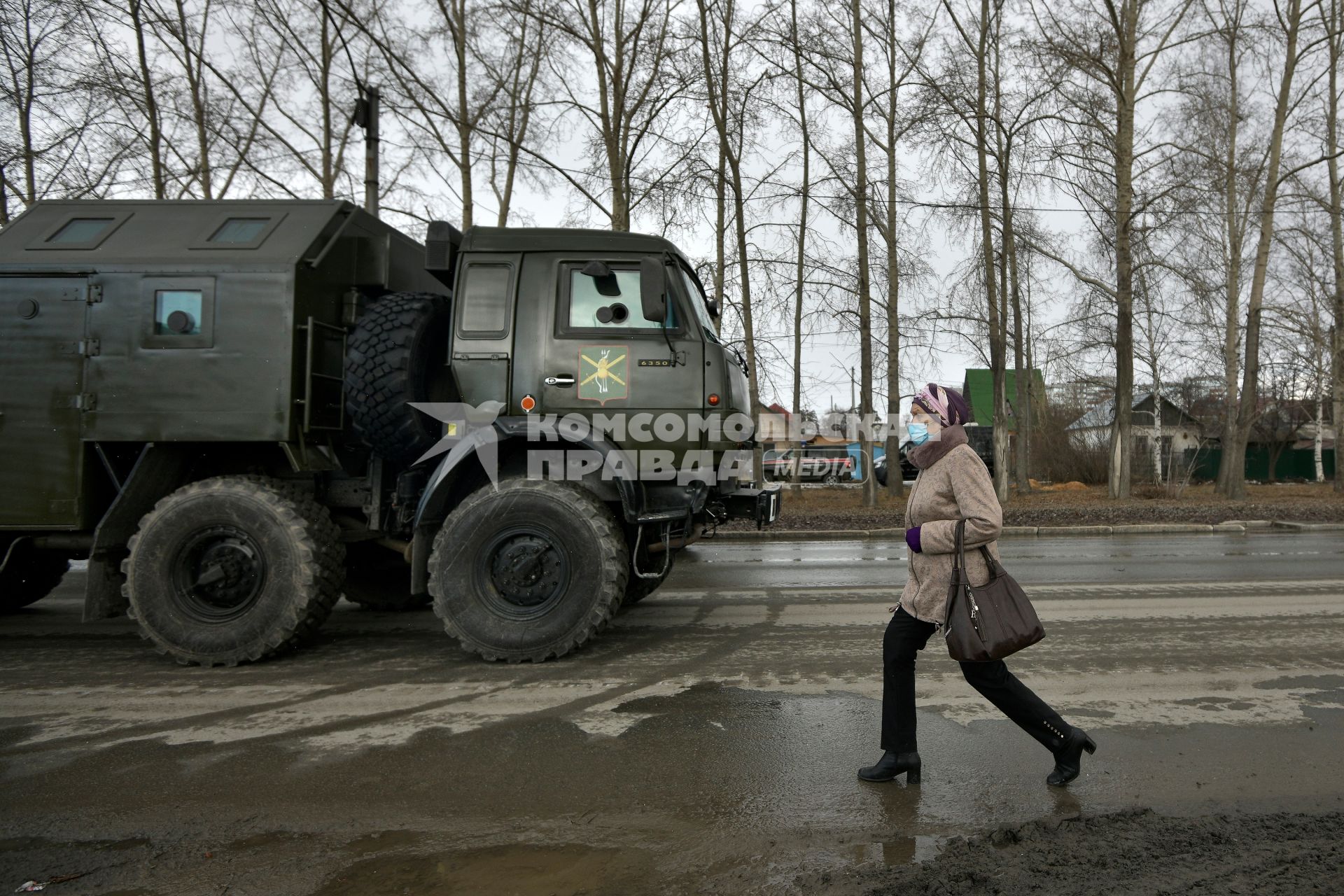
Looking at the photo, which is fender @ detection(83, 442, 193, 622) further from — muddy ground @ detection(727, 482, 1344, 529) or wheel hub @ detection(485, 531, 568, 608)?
muddy ground @ detection(727, 482, 1344, 529)

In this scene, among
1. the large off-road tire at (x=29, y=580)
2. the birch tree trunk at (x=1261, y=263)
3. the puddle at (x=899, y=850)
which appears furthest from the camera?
the birch tree trunk at (x=1261, y=263)

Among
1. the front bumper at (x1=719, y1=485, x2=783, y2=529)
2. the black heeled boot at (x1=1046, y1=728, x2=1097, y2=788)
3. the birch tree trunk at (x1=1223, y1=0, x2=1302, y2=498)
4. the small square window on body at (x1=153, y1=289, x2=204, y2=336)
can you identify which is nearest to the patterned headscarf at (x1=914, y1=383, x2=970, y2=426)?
the black heeled boot at (x1=1046, y1=728, x2=1097, y2=788)

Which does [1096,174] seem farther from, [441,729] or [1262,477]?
[1262,477]

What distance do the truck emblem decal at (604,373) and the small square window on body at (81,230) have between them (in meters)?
3.67

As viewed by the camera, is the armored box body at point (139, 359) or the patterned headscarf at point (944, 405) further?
the armored box body at point (139, 359)

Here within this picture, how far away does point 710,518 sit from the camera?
21.5 feet

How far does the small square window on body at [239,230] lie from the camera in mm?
6250

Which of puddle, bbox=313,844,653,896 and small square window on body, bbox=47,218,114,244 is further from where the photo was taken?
small square window on body, bbox=47,218,114,244

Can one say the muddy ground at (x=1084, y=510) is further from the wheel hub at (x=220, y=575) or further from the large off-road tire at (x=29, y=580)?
the large off-road tire at (x=29, y=580)

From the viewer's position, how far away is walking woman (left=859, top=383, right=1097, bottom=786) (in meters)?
3.62

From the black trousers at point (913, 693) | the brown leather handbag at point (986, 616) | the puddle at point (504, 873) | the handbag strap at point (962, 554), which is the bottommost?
the puddle at point (504, 873)

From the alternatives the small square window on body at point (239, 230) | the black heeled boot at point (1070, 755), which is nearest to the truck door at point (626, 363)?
the small square window on body at point (239, 230)

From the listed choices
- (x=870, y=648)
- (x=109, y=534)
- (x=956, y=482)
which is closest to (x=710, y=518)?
(x=870, y=648)

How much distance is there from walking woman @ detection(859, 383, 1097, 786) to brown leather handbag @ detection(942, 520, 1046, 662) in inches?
1.4
